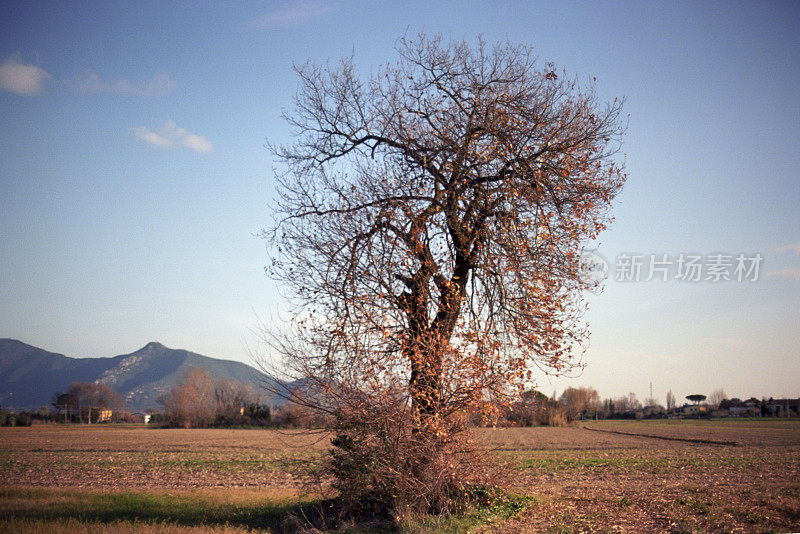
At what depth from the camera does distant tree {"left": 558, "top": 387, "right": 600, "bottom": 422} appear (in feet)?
269

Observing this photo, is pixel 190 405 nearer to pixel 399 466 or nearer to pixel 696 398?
pixel 399 466

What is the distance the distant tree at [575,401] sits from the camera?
8193cm

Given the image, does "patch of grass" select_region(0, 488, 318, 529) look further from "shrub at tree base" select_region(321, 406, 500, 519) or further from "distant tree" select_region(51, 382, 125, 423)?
"distant tree" select_region(51, 382, 125, 423)

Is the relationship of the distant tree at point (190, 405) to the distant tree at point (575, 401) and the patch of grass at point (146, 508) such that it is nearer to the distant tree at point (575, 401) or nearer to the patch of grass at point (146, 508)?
the distant tree at point (575, 401)

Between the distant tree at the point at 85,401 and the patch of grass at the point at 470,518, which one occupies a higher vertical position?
the patch of grass at the point at 470,518

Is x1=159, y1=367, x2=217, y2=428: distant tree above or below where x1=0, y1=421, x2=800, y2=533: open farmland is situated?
below

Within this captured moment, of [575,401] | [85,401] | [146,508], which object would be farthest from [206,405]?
[146,508]

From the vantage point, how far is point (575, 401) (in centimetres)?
8719

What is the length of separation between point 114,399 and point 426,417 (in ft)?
461

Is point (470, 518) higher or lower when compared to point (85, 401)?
higher

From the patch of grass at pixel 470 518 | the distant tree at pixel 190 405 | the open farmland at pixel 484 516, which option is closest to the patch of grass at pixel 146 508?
the open farmland at pixel 484 516

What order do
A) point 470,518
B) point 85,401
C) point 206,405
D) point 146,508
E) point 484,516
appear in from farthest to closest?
point 85,401
point 206,405
point 146,508
point 484,516
point 470,518

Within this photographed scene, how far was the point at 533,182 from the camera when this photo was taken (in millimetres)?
12312

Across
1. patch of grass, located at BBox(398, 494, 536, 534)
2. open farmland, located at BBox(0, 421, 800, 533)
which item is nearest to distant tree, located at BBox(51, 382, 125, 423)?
open farmland, located at BBox(0, 421, 800, 533)
